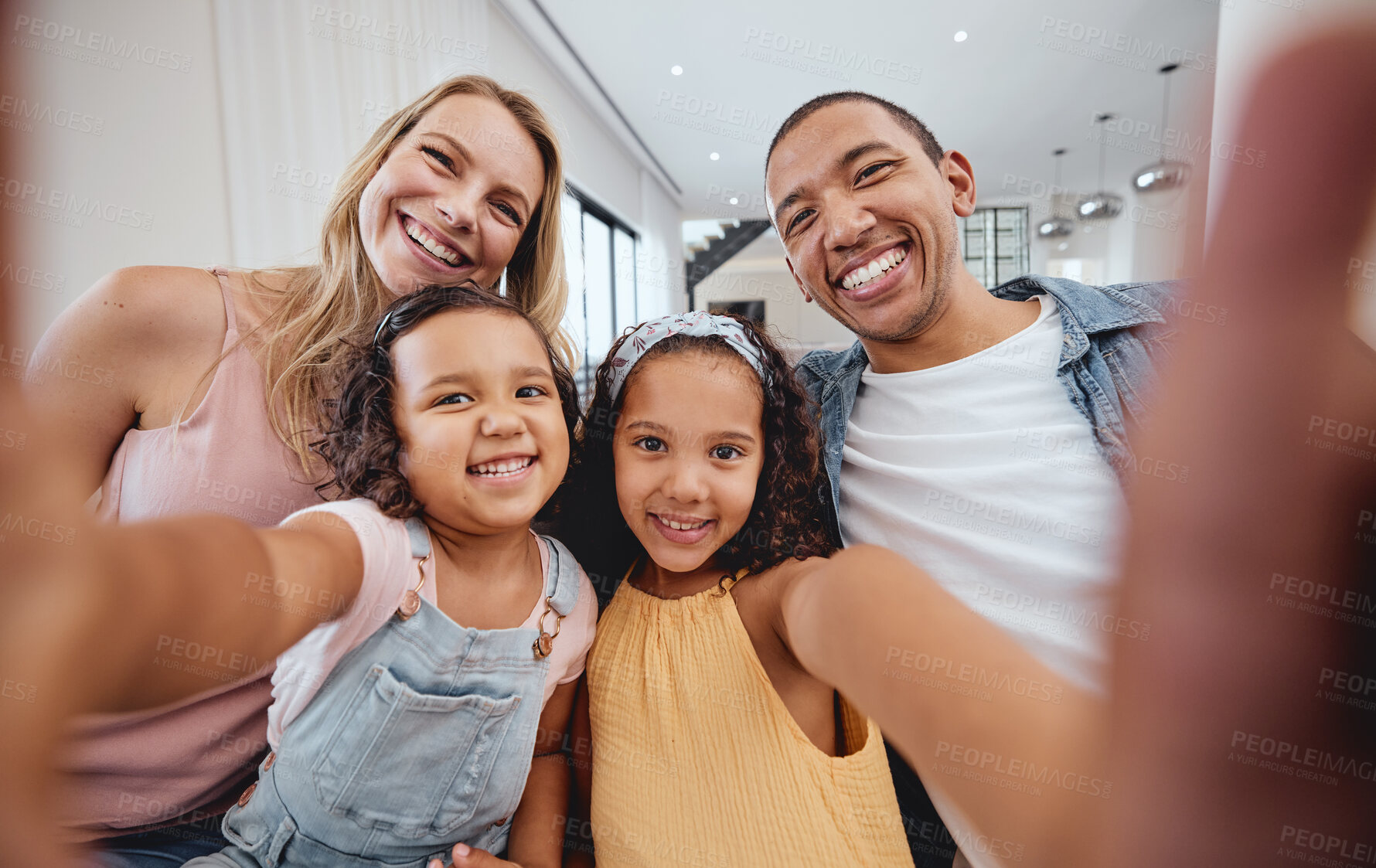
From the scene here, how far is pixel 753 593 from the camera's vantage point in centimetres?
96

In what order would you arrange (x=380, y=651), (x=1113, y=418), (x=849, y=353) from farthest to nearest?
(x=849, y=353), (x=1113, y=418), (x=380, y=651)

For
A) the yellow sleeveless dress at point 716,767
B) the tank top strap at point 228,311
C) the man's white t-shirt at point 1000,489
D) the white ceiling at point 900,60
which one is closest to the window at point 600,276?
the white ceiling at point 900,60

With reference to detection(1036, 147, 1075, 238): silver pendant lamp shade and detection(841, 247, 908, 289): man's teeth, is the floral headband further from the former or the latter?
detection(1036, 147, 1075, 238): silver pendant lamp shade

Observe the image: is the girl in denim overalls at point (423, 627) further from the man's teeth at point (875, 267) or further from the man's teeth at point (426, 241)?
the man's teeth at point (875, 267)

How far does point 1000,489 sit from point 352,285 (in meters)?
1.31

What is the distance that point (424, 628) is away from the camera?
33.4 inches

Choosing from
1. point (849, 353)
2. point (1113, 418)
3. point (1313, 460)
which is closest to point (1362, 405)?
point (1313, 460)

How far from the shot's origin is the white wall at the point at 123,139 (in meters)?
1.65

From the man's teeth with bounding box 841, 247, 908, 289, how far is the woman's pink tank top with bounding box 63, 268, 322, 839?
115 centimetres

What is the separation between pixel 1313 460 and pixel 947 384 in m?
1.10

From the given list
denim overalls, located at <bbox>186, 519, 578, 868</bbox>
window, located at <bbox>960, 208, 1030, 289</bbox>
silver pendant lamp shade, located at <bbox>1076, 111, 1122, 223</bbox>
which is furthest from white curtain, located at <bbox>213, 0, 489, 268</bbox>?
window, located at <bbox>960, 208, 1030, 289</bbox>

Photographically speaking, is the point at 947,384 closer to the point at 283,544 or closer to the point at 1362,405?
the point at 1362,405

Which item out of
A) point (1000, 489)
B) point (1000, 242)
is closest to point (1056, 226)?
point (1000, 242)

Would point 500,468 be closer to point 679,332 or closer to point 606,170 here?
point 679,332
